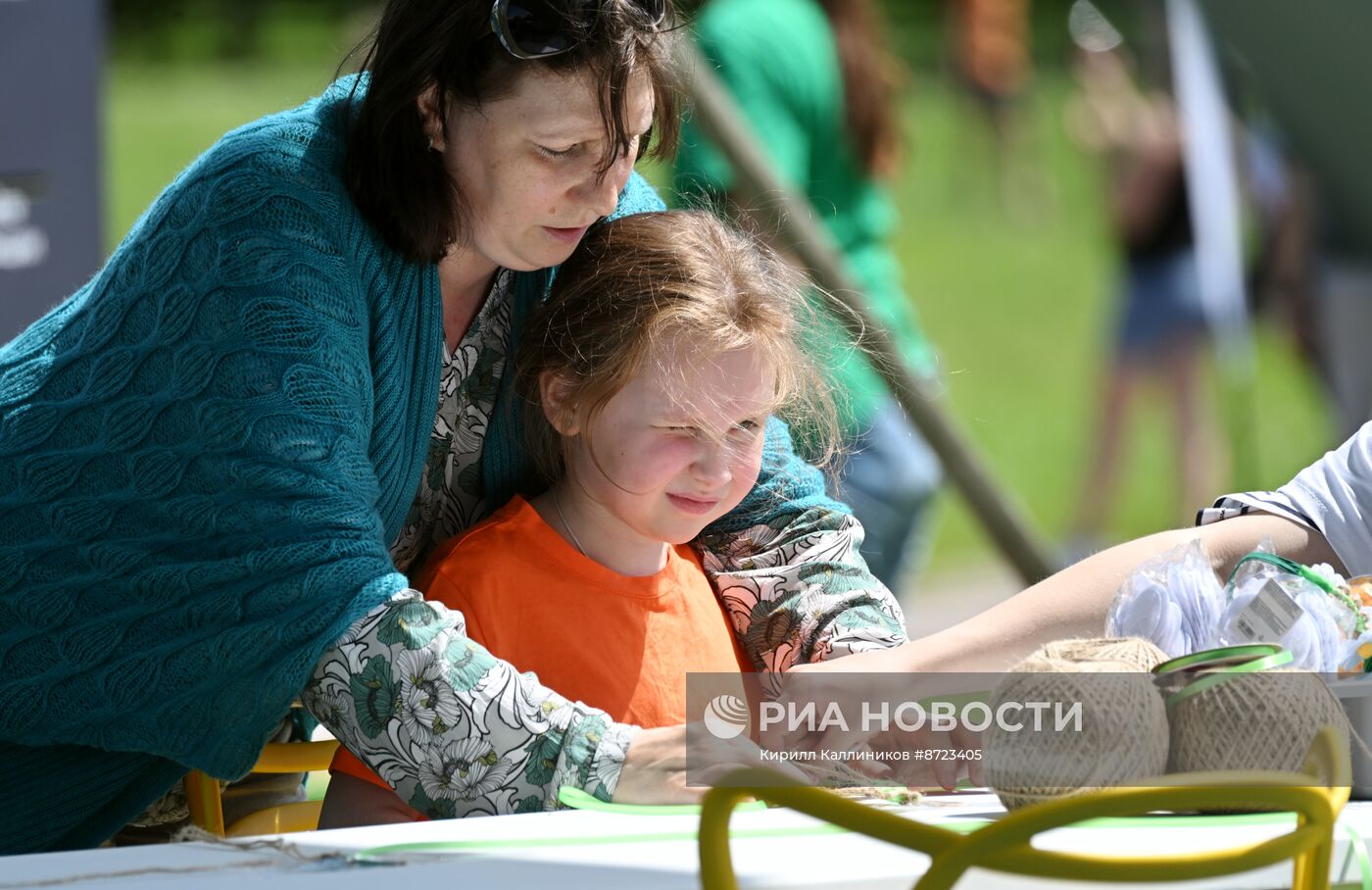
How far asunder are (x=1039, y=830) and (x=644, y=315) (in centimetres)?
91

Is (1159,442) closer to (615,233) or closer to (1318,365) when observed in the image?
(1318,365)

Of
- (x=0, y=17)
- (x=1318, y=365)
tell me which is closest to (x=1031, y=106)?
(x=1318, y=365)

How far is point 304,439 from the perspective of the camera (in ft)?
4.81

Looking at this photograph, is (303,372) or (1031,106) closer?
(303,372)

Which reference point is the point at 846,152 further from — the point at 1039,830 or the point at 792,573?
the point at 1039,830

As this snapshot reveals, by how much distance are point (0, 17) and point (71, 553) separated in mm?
1800

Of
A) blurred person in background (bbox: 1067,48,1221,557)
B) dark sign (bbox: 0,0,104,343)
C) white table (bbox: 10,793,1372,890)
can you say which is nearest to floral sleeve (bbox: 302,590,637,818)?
white table (bbox: 10,793,1372,890)

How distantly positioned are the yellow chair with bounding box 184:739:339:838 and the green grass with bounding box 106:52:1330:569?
499 centimetres

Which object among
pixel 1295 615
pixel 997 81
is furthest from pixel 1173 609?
pixel 997 81

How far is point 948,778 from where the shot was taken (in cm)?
142

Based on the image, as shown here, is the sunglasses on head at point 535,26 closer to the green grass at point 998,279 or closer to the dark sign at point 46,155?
the dark sign at point 46,155

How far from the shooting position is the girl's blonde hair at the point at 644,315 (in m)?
1.72

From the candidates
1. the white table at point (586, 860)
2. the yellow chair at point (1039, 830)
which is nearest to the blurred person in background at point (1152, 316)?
the white table at point (586, 860)

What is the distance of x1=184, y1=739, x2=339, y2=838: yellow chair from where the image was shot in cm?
173
